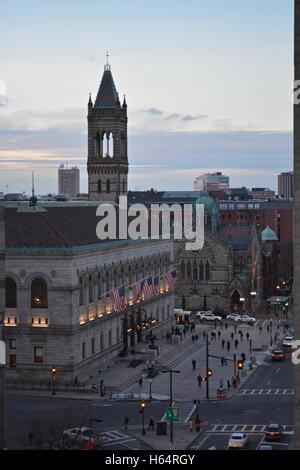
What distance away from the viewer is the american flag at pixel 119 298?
95.4 m

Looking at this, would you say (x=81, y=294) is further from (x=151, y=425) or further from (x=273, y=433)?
(x=273, y=433)

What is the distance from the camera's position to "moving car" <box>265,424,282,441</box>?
207ft

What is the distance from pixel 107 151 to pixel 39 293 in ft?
191

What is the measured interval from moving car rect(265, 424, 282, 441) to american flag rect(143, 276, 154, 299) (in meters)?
47.0

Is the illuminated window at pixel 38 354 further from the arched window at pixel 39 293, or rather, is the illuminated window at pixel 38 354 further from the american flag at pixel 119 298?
the american flag at pixel 119 298

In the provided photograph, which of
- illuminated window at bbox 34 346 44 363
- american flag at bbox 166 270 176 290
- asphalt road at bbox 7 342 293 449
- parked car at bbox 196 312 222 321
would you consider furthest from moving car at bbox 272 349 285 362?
parked car at bbox 196 312 222 321

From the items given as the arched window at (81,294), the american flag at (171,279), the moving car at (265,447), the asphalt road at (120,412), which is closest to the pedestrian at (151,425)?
the asphalt road at (120,412)

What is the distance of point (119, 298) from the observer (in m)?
96.4

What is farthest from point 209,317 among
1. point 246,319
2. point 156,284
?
point 156,284

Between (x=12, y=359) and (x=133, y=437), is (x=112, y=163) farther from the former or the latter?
(x=133, y=437)

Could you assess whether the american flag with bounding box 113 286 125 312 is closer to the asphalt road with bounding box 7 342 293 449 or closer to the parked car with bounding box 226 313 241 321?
the asphalt road with bounding box 7 342 293 449

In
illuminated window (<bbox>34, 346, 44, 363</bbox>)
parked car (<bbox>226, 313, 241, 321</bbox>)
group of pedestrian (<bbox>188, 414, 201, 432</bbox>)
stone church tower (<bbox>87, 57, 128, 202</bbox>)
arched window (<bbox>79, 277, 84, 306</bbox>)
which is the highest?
stone church tower (<bbox>87, 57, 128, 202</bbox>)
